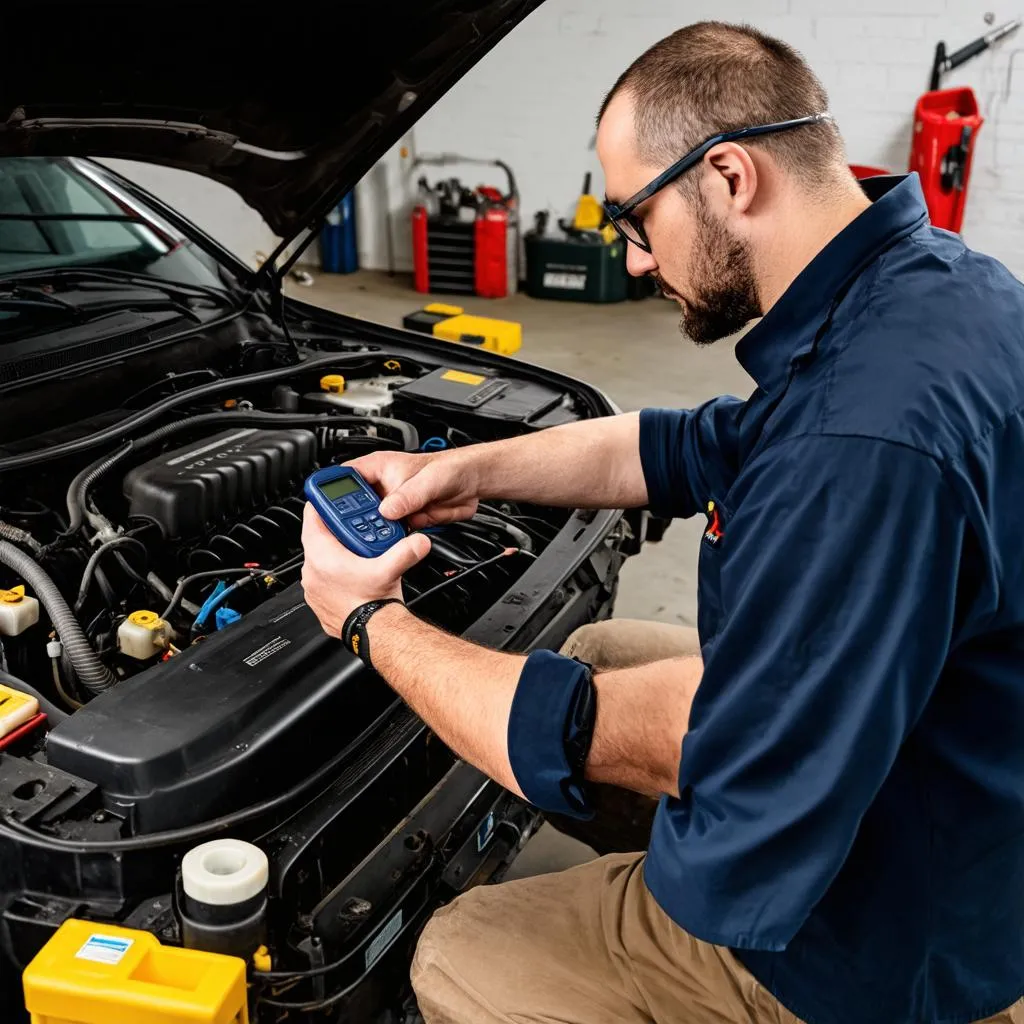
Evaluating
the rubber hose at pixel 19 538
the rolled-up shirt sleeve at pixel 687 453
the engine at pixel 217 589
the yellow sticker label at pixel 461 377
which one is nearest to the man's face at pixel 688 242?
the rolled-up shirt sleeve at pixel 687 453

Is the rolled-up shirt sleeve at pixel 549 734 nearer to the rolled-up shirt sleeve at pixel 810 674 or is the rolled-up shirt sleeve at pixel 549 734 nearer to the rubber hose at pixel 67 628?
the rolled-up shirt sleeve at pixel 810 674

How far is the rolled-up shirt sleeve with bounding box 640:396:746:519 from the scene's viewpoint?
1.66 meters

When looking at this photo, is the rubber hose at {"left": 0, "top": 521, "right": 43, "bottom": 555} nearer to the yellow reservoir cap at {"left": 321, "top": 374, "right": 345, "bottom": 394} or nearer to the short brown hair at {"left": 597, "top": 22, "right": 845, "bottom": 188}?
the yellow reservoir cap at {"left": 321, "top": 374, "right": 345, "bottom": 394}

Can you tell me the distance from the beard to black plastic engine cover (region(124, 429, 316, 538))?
85cm

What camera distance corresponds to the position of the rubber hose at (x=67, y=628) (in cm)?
141

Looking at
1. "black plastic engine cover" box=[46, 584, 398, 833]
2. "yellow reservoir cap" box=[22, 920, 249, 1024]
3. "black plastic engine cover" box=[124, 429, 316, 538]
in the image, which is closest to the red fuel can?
"black plastic engine cover" box=[124, 429, 316, 538]

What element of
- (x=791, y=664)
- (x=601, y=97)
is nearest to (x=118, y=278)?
(x=791, y=664)

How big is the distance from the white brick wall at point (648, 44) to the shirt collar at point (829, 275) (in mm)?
5482

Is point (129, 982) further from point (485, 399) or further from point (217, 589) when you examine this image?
point (485, 399)

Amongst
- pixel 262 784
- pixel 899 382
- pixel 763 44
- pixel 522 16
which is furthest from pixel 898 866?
pixel 522 16

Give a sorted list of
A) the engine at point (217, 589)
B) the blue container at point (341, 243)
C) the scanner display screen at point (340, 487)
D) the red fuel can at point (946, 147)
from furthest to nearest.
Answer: the blue container at point (341, 243) → the red fuel can at point (946, 147) → the scanner display screen at point (340, 487) → the engine at point (217, 589)

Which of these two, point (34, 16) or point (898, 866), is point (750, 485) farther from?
point (34, 16)

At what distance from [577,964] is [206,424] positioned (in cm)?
116

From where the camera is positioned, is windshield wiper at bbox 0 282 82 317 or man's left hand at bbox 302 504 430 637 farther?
windshield wiper at bbox 0 282 82 317
